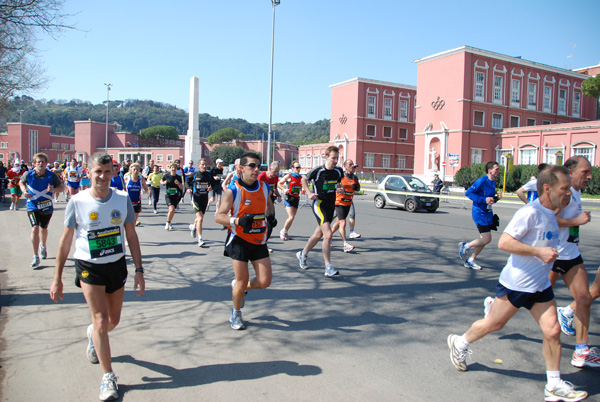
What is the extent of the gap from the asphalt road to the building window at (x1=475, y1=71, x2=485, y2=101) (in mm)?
→ 42215

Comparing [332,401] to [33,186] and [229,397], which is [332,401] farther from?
[33,186]

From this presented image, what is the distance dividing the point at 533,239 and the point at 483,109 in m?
46.8

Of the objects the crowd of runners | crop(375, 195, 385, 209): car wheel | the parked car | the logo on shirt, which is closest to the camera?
the crowd of runners

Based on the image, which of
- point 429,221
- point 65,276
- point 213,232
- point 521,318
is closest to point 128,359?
point 65,276

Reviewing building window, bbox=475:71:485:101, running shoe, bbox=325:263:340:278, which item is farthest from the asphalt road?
building window, bbox=475:71:485:101

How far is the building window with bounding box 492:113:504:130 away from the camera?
4646cm

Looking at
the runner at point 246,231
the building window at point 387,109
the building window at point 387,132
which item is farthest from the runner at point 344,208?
the building window at point 387,109

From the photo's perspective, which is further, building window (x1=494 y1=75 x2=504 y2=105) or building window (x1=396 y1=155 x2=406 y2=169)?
building window (x1=396 y1=155 x2=406 y2=169)

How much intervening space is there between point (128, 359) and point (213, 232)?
7.95 metres

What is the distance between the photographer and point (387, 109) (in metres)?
61.8

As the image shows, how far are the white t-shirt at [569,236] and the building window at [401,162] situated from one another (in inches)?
2366

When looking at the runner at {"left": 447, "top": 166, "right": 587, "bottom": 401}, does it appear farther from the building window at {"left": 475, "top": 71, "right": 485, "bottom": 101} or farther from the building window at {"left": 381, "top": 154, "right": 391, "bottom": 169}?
the building window at {"left": 381, "top": 154, "right": 391, "bottom": 169}

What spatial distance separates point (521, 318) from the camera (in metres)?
5.15

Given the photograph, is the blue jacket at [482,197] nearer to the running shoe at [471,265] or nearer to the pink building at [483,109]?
the running shoe at [471,265]
